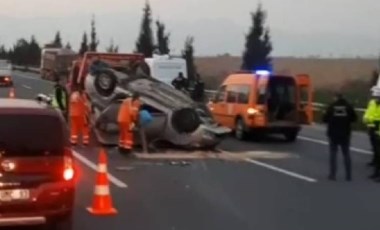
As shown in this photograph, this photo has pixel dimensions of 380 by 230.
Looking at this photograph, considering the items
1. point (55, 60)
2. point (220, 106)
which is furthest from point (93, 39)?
point (220, 106)

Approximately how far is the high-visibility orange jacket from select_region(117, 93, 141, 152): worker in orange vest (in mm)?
2326

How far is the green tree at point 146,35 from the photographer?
65188 mm

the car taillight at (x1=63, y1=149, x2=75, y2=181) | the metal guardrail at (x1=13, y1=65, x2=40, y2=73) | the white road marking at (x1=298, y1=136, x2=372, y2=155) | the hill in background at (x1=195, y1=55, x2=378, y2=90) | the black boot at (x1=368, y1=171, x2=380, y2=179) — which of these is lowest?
the metal guardrail at (x1=13, y1=65, x2=40, y2=73)

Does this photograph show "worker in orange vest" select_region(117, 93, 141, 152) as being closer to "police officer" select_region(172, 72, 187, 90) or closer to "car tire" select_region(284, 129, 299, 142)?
"car tire" select_region(284, 129, 299, 142)

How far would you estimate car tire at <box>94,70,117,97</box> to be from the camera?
25.1 m

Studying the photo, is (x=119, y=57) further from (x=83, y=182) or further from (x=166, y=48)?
(x=166, y=48)

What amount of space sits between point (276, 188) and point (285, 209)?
8.52ft

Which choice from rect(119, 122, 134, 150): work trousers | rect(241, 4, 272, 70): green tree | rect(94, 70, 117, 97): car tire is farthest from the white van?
rect(119, 122, 134, 150): work trousers

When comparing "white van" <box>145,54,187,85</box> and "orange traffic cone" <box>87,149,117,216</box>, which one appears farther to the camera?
"white van" <box>145,54,187,85</box>

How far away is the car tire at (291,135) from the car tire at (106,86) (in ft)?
16.4

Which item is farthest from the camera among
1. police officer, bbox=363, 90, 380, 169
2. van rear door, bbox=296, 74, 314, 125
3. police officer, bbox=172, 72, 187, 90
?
police officer, bbox=172, 72, 187, 90

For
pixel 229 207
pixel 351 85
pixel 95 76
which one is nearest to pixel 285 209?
pixel 229 207

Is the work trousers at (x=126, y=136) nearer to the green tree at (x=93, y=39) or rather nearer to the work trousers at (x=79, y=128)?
the work trousers at (x=79, y=128)

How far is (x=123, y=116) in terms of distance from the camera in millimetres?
22281
